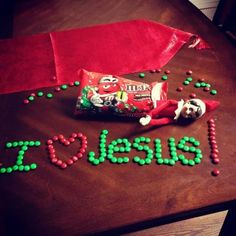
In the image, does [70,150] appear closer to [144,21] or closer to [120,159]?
[120,159]

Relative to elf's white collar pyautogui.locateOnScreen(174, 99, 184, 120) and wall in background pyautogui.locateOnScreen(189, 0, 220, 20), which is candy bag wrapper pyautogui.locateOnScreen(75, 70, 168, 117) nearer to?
elf's white collar pyautogui.locateOnScreen(174, 99, 184, 120)

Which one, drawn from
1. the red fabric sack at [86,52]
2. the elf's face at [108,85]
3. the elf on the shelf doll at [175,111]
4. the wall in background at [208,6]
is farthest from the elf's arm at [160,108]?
the wall in background at [208,6]

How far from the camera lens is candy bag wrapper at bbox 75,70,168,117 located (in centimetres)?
85

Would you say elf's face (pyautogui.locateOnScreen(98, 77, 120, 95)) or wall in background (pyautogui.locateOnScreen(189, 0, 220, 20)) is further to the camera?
wall in background (pyautogui.locateOnScreen(189, 0, 220, 20))

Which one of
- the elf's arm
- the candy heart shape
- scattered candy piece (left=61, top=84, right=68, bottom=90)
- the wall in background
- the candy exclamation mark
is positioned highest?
the elf's arm

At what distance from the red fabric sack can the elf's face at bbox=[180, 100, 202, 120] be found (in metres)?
0.24

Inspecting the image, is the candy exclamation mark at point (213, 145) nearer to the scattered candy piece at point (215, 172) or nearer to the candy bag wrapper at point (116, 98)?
the scattered candy piece at point (215, 172)

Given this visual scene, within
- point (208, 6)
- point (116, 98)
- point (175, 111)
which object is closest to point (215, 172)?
point (175, 111)

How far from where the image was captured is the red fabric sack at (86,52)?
1019mm

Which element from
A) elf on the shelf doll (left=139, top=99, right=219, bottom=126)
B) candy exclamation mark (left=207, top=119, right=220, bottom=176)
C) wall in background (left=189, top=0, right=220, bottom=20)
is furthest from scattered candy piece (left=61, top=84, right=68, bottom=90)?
wall in background (left=189, top=0, right=220, bottom=20)

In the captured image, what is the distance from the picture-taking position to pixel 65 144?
0.83 m

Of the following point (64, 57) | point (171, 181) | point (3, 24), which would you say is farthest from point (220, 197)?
point (3, 24)

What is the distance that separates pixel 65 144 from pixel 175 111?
1.04 feet

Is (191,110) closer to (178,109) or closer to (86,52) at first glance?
(178,109)
